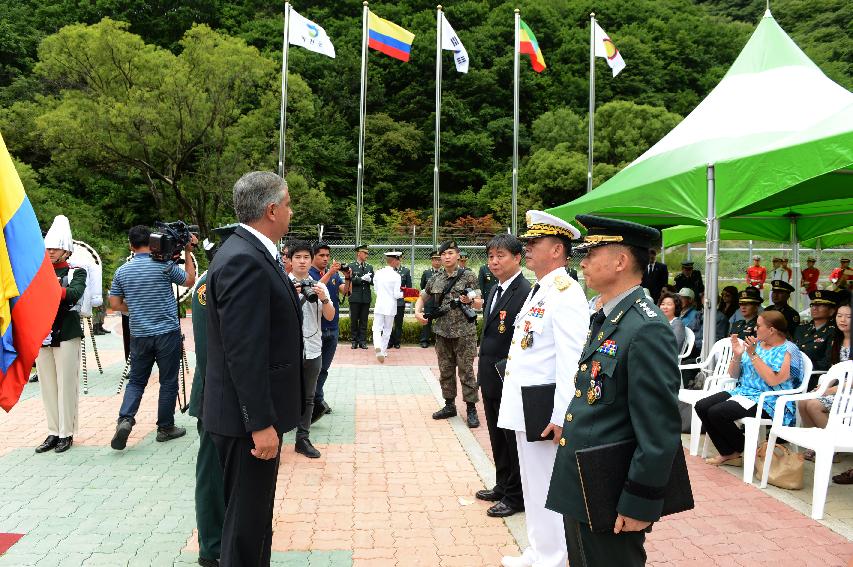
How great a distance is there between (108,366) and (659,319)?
10560 millimetres

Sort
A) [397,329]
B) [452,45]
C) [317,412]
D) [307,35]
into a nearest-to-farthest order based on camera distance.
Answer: [317,412], [397,329], [307,35], [452,45]

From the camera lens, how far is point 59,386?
6.06 m

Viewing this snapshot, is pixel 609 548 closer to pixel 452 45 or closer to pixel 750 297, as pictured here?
pixel 750 297

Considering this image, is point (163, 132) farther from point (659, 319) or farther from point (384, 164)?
point (659, 319)

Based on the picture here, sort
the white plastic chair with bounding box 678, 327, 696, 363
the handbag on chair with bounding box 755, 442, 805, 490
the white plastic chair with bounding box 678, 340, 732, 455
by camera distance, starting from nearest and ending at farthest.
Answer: the handbag on chair with bounding box 755, 442, 805, 490
the white plastic chair with bounding box 678, 340, 732, 455
the white plastic chair with bounding box 678, 327, 696, 363

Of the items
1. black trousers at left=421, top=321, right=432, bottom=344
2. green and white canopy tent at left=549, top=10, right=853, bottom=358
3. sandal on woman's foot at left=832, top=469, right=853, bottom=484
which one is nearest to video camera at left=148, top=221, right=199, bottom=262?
green and white canopy tent at left=549, top=10, right=853, bottom=358

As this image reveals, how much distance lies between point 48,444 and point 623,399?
5.76m

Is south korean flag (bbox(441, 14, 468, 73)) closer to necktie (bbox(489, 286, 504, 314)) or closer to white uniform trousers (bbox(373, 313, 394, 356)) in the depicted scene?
white uniform trousers (bbox(373, 313, 394, 356))

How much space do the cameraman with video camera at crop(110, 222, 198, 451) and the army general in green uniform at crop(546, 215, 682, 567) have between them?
4.48 m

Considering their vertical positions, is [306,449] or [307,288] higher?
[307,288]

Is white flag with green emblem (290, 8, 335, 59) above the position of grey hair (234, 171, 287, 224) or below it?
above

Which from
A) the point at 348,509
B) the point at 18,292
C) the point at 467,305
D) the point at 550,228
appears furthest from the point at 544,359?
the point at 467,305

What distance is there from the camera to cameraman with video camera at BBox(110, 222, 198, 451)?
6.03 meters

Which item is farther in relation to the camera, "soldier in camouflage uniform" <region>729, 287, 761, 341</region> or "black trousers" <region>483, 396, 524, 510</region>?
"soldier in camouflage uniform" <region>729, 287, 761, 341</region>
